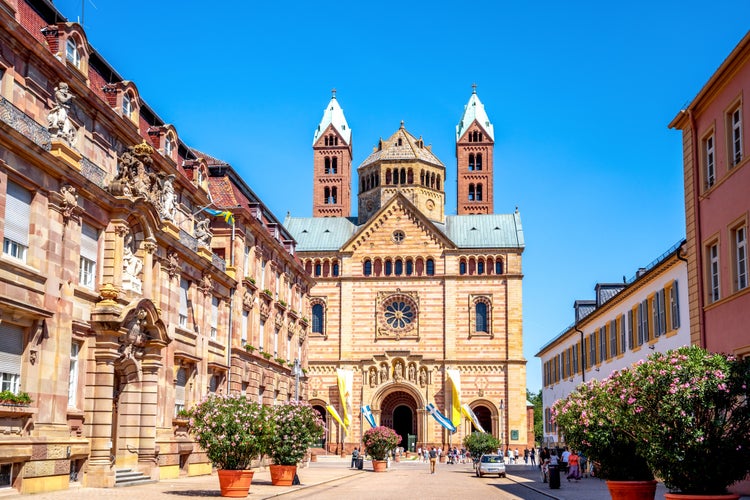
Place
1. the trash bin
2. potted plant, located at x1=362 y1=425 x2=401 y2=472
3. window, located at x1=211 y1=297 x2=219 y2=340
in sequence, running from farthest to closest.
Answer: potted plant, located at x1=362 y1=425 x2=401 y2=472, window, located at x1=211 y1=297 x2=219 y2=340, the trash bin

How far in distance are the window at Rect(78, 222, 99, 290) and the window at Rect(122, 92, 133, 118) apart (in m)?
4.87

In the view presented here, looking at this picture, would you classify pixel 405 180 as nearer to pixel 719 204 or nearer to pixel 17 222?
pixel 719 204

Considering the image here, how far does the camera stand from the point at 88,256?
2689 cm

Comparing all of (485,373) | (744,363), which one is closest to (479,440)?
(485,373)

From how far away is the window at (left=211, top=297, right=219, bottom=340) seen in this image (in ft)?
127

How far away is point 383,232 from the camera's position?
278 ft

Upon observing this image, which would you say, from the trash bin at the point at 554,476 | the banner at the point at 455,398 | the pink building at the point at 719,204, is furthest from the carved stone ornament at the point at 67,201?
the banner at the point at 455,398

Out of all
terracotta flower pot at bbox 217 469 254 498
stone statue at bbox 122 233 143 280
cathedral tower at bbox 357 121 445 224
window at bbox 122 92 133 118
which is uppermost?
cathedral tower at bbox 357 121 445 224

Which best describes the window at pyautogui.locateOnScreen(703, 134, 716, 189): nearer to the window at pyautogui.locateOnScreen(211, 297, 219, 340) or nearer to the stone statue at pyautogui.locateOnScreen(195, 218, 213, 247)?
the stone statue at pyautogui.locateOnScreen(195, 218, 213, 247)

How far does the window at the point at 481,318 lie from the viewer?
82.3 metres

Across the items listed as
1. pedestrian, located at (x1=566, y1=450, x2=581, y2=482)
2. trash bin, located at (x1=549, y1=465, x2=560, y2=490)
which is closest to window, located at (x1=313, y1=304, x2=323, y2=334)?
pedestrian, located at (x1=566, y1=450, x2=581, y2=482)

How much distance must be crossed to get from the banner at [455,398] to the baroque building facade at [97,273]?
3917cm

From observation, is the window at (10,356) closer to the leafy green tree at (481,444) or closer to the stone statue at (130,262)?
the stone statue at (130,262)

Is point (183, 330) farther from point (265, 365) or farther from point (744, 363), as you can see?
point (744, 363)
